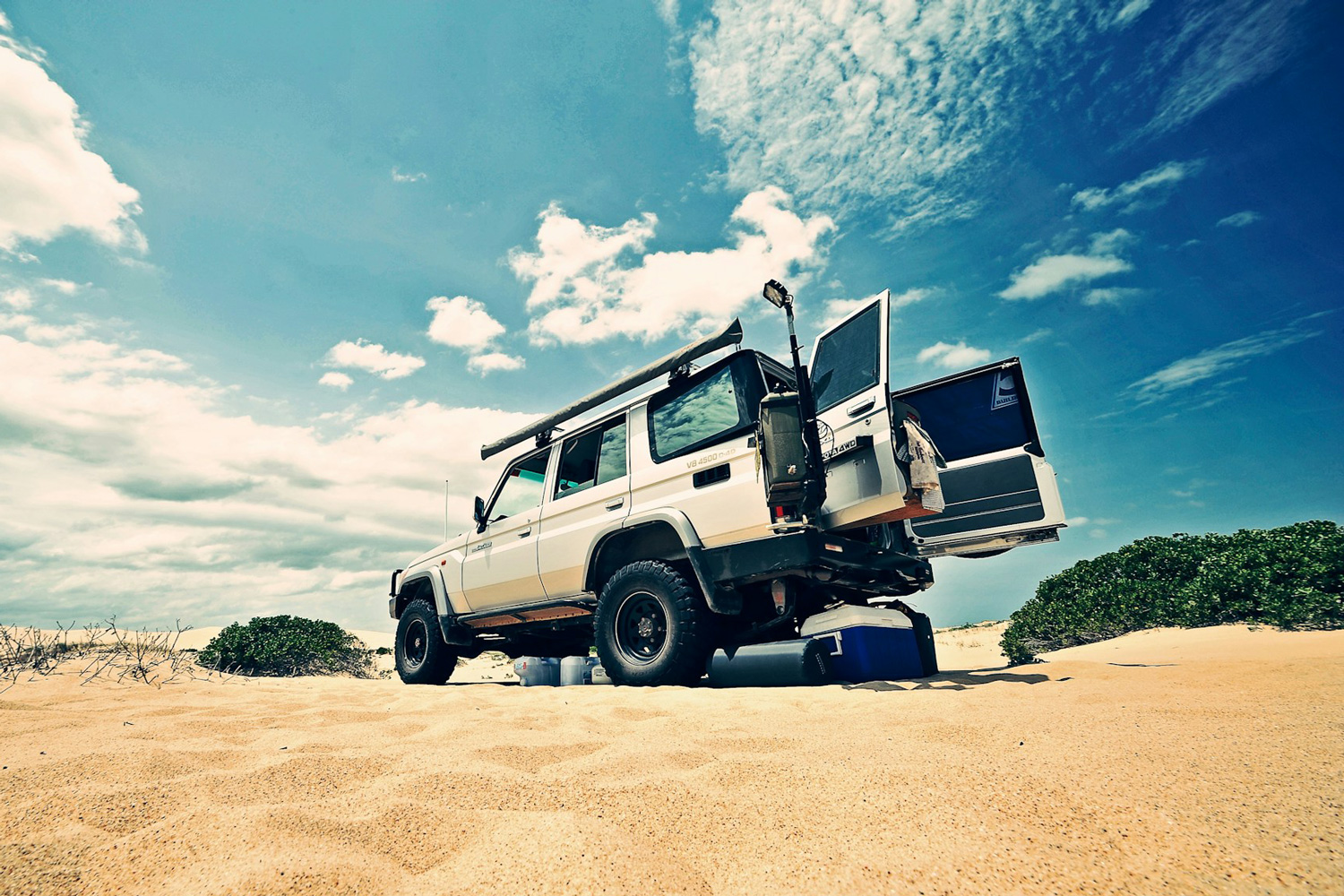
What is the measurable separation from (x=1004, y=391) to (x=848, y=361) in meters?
2.27

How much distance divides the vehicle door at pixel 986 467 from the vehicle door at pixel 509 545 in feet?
11.2

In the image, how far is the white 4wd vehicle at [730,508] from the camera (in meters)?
3.99

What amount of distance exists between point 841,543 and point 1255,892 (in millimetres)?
3046

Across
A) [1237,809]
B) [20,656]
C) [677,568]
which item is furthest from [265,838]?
[20,656]


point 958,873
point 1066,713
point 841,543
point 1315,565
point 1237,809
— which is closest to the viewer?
point 958,873

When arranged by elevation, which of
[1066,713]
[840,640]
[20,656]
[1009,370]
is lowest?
[1066,713]

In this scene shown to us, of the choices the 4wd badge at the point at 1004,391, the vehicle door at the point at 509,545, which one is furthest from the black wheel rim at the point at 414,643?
the 4wd badge at the point at 1004,391

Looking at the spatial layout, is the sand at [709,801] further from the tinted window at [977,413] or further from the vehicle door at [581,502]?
the tinted window at [977,413]

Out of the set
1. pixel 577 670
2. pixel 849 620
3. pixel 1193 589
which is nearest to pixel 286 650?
pixel 577 670

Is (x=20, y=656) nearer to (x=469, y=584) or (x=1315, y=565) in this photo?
(x=469, y=584)

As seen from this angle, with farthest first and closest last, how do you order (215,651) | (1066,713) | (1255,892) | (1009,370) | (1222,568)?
(215,651) → (1222,568) → (1009,370) → (1066,713) → (1255,892)

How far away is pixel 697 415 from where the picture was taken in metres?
4.69

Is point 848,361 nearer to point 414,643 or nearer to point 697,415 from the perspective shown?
point 697,415

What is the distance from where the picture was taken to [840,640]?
421 cm
